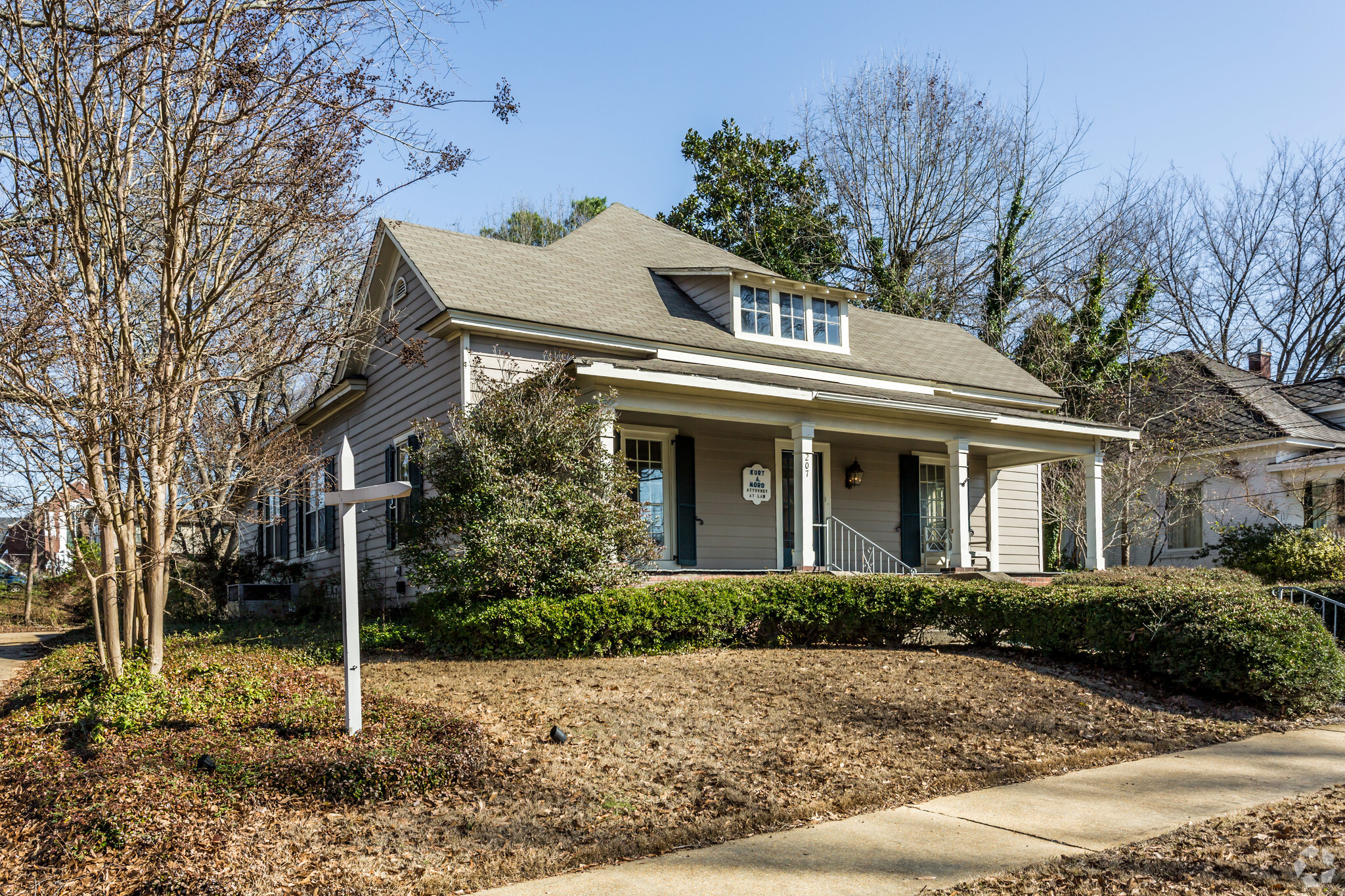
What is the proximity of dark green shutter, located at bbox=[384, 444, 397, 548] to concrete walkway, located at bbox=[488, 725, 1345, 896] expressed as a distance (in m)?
10.8

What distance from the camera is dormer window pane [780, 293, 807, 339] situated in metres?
16.5

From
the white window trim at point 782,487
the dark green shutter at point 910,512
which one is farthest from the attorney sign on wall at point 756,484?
the dark green shutter at point 910,512

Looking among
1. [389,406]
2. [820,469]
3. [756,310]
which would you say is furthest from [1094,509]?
[389,406]

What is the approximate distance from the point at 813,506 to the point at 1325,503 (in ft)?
44.8

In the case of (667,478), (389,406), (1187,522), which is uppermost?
(389,406)

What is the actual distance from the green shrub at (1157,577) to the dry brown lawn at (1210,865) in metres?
7.81

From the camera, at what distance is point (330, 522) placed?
677 inches

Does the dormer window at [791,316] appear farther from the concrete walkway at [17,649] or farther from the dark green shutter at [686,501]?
the concrete walkway at [17,649]

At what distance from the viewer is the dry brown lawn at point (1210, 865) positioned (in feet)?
13.8

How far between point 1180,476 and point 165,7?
23942mm

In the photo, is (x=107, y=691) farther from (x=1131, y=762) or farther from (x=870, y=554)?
(x=870, y=554)

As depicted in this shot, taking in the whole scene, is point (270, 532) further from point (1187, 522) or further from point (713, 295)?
point (1187, 522)

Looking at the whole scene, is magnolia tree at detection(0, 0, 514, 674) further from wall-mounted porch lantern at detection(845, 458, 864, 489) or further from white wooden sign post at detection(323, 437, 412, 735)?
wall-mounted porch lantern at detection(845, 458, 864, 489)

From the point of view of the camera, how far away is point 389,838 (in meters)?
5.04
